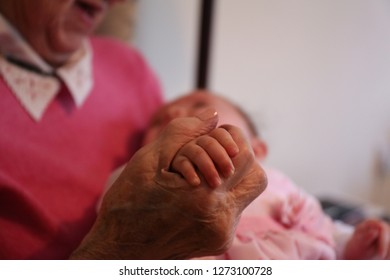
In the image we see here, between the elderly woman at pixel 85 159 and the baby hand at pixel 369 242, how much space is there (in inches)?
11.6

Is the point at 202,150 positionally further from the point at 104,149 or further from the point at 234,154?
the point at 104,149

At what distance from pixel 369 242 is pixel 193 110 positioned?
1.31ft

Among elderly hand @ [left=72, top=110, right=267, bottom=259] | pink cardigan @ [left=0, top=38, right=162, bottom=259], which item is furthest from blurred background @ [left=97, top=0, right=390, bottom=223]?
elderly hand @ [left=72, top=110, right=267, bottom=259]

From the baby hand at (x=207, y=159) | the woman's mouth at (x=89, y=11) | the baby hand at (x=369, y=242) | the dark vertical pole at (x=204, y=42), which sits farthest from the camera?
the dark vertical pole at (x=204, y=42)

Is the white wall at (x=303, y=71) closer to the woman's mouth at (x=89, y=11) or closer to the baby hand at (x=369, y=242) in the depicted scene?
the woman's mouth at (x=89, y=11)

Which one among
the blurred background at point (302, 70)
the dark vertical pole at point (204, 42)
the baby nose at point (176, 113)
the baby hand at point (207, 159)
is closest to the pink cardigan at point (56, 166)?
the baby nose at point (176, 113)

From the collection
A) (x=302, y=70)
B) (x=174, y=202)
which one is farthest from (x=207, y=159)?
(x=302, y=70)

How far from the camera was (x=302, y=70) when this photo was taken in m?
1.80

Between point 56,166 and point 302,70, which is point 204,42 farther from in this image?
point 56,166

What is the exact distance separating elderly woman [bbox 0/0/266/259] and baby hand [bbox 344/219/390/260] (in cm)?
30

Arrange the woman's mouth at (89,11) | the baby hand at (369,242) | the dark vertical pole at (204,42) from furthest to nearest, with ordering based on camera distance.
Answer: the dark vertical pole at (204,42)
the woman's mouth at (89,11)
the baby hand at (369,242)

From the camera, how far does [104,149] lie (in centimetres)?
84

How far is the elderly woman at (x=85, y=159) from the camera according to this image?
0.45m

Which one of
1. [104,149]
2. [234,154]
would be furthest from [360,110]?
[234,154]
